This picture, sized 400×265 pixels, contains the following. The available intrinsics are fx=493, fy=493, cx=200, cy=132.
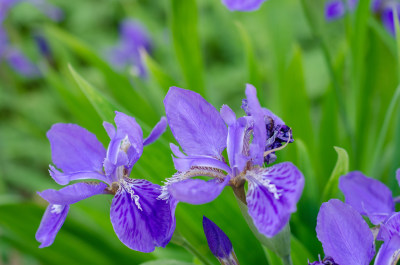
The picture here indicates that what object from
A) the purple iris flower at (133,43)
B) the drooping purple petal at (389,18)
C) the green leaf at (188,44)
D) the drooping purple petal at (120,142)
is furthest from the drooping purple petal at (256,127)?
the purple iris flower at (133,43)

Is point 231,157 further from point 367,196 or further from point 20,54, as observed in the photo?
point 20,54

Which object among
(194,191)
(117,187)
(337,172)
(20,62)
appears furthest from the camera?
→ (20,62)

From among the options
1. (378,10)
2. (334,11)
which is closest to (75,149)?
(334,11)

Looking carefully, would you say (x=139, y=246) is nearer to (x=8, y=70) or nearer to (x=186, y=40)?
(x=186, y=40)

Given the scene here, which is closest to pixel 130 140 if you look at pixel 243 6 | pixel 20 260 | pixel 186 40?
pixel 243 6

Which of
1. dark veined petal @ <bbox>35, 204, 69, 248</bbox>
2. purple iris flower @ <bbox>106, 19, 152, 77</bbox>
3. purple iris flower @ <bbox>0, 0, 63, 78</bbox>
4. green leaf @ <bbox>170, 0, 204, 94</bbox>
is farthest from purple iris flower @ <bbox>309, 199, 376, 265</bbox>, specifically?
purple iris flower @ <bbox>0, 0, 63, 78</bbox>

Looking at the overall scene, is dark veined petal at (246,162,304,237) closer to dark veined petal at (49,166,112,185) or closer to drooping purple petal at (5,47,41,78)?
dark veined petal at (49,166,112,185)

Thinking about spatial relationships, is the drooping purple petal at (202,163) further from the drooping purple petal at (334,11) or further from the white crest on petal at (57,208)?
the drooping purple petal at (334,11)
